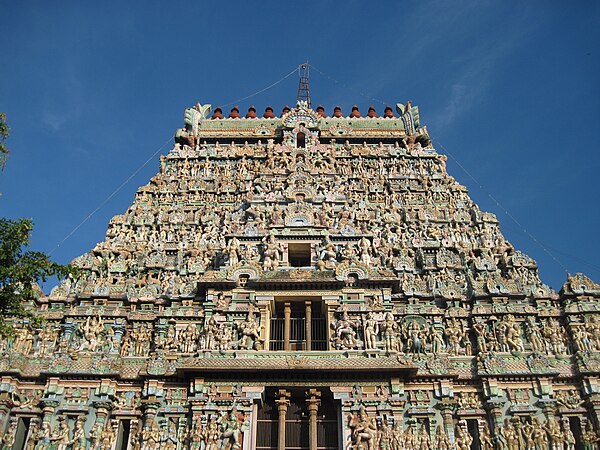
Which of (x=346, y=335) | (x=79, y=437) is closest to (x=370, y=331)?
(x=346, y=335)

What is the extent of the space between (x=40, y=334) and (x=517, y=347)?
16.1m

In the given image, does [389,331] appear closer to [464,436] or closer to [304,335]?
[304,335]

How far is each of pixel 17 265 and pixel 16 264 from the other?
94 mm

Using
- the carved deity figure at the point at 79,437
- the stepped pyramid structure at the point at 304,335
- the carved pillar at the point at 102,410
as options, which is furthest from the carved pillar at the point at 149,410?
the carved deity figure at the point at 79,437

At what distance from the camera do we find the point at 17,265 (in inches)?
564

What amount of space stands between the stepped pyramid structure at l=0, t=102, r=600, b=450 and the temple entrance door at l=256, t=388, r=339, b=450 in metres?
0.05

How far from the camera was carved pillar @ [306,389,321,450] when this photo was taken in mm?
17234

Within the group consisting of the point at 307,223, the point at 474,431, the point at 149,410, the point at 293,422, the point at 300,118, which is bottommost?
the point at 474,431

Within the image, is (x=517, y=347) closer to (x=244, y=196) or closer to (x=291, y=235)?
(x=291, y=235)

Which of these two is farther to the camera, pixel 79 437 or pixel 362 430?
pixel 79 437

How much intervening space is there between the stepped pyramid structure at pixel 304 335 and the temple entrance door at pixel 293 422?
0.05 metres

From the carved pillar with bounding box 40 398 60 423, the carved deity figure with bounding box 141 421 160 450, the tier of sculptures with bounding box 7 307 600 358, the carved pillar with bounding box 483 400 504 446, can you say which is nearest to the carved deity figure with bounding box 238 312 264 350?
the tier of sculptures with bounding box 7 307 600 358

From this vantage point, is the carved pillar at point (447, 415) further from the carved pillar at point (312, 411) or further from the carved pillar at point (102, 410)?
the carved pillar at point (102, 410)

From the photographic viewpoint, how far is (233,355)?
60.6 ft
